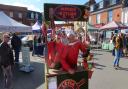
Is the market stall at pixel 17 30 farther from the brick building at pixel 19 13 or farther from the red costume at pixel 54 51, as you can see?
the brick building at pixel 19 13

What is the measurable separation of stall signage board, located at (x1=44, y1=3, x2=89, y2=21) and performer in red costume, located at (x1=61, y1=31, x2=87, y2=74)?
1.20 ft

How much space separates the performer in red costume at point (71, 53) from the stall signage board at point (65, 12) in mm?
365

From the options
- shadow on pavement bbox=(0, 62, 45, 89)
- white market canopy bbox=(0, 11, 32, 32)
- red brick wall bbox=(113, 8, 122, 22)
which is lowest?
shadow on pavement bbox=(0, 62, 45, 89)

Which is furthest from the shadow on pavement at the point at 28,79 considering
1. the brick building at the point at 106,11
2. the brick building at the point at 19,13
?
the brick building at the point at 19,13

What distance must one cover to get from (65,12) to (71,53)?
0.88 metres

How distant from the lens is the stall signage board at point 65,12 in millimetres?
5086

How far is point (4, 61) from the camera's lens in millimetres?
7832

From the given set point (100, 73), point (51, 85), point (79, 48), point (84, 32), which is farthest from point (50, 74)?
point (100, 73)

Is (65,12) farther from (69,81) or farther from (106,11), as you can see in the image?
(106,11)

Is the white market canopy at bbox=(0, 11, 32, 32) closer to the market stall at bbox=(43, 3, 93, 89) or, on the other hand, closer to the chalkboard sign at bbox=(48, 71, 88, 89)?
the market stall at bbox=(43, 3, 93, 89)

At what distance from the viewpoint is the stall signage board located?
5.09 meters

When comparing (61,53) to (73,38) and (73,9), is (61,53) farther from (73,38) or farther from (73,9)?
(73,9)

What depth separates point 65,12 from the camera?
5285 millimetres

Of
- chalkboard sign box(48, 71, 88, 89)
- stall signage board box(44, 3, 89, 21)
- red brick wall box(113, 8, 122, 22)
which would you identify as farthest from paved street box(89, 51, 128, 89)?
red brick wall box(113, 8, 122, 22)
